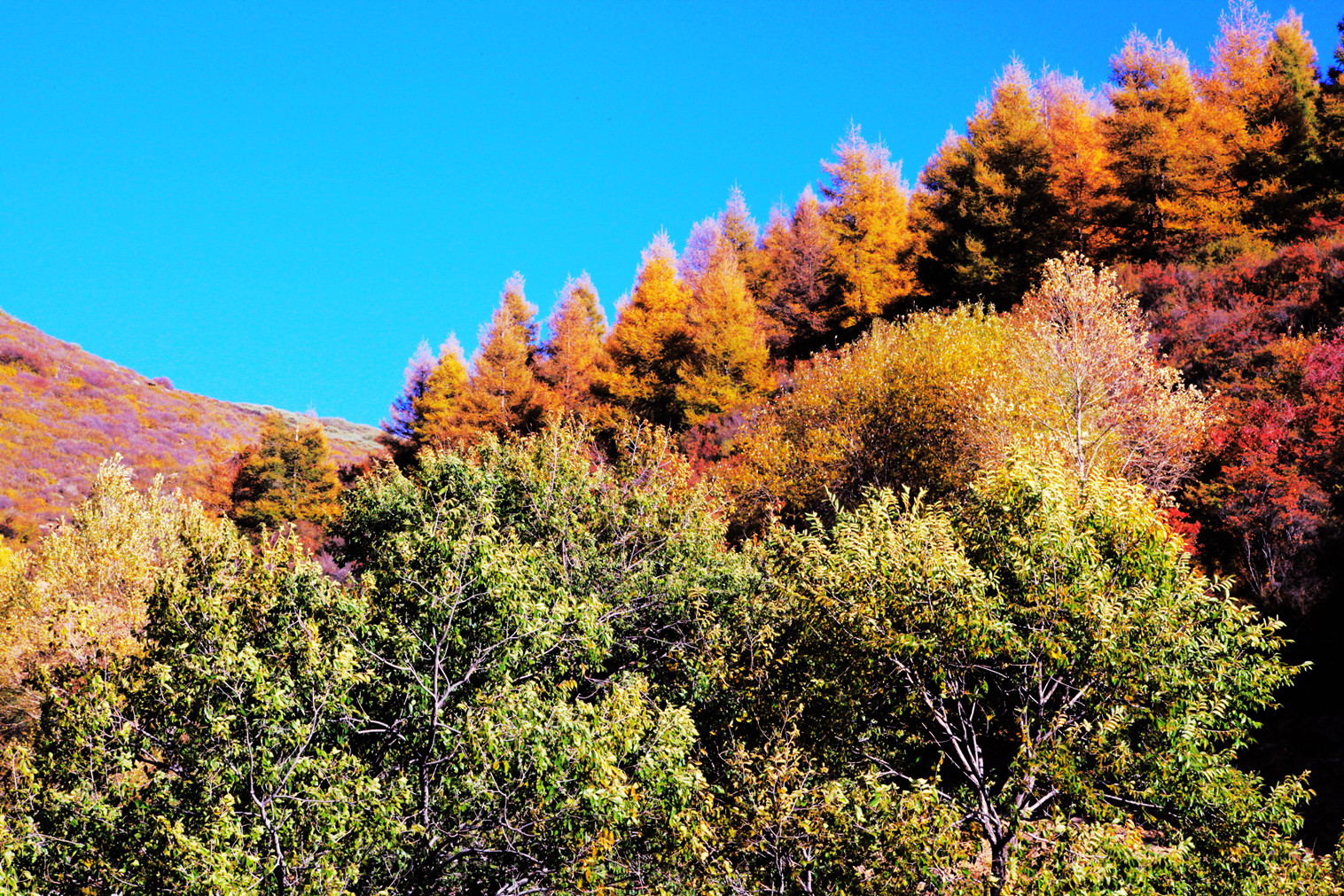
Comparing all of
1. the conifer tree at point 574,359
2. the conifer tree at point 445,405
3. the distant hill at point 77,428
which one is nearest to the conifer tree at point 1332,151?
Answer: the conifer tree at point 574,359

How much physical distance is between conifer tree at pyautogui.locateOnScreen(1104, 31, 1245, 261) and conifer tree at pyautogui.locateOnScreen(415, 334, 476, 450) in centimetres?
4060

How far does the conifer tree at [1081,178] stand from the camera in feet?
153

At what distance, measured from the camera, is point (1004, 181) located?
48.2m

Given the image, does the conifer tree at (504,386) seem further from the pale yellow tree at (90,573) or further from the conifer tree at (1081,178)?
the conifer tree at (1081,178)

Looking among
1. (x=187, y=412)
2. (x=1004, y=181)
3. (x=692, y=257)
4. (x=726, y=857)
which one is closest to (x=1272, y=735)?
(x=726, y=857)

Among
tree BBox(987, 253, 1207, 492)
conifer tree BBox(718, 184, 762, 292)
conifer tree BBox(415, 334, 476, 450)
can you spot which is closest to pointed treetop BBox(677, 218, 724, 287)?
conifer tree BBox(718, 184, 762, 292)

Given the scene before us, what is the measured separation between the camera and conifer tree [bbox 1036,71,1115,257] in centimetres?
4678

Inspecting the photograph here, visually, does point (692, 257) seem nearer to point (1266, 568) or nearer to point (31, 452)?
point (1266, 568)

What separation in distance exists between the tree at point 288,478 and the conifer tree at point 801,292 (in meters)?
35.3

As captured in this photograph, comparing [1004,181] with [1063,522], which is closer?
[1063,522]

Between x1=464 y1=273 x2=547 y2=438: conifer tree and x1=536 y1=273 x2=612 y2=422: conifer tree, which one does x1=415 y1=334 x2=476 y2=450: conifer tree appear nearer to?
x1=464 y1=273 x2=547 y2=438: conifer tree

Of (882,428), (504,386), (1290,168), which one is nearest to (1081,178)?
(1290,168)

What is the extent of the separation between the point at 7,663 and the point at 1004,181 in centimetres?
5285

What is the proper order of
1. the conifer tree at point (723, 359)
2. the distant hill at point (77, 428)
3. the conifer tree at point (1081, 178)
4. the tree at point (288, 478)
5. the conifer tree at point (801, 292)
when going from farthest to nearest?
the distant hill at point (77, 428) < the tree at point (288, 478) < the conifer tree at point (801, 292) < the conifer tree at point (723, 359) < the conifer tree at point (1081, 178)
